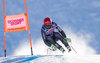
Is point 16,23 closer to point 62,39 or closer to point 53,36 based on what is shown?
point 53,36

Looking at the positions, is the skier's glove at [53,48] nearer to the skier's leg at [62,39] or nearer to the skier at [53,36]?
the skier at [53,36]

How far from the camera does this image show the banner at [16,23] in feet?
24.6

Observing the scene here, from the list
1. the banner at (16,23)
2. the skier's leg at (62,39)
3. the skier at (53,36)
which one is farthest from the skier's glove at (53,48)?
the banner at (16,23)

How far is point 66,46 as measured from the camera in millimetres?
6266

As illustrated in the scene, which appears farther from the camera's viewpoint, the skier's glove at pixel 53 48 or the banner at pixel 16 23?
the banner at pixel 16 23

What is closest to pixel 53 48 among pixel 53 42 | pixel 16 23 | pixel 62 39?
pixel 53 42

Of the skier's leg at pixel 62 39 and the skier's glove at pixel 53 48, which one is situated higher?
the skier's leg at pixel 62 39

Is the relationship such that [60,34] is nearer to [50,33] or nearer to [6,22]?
[50,33]

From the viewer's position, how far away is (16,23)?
24.8 ft

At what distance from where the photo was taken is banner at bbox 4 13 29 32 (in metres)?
7.48

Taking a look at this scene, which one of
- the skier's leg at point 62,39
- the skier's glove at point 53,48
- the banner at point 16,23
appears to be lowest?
the skier's glove at point 53,48

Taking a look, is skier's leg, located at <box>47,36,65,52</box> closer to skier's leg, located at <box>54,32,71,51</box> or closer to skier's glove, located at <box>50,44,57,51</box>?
skier's glove, located at <box>50,44,57,51</box>

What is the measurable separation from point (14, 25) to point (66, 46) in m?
2.73

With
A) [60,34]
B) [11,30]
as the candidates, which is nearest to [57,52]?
[60,34]
